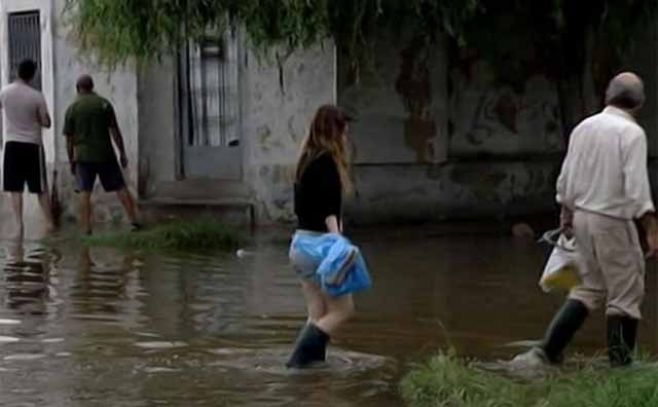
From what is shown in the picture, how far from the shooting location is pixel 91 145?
16453 millimetres

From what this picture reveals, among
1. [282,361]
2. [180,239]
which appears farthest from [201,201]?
[282,361]

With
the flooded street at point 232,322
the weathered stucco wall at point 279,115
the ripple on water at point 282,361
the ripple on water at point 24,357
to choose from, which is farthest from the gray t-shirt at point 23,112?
the ripple on water at point 282,361

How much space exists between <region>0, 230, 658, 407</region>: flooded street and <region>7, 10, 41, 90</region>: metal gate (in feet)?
15.0

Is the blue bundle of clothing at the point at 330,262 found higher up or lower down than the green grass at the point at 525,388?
higher up

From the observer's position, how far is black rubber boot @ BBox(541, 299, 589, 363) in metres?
8.86

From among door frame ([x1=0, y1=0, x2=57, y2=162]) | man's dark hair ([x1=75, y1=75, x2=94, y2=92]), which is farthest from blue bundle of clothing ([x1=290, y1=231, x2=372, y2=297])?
door frame ([x1=0, y1=0, x2=57, y2=162])

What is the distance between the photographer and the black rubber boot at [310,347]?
29.1 feet

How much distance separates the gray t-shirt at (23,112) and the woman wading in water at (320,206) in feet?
27.5

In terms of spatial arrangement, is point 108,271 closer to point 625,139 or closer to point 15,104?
point 15,104

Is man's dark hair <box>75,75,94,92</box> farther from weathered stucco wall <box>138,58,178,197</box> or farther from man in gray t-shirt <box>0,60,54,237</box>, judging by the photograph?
weathered stucco wall <box>138,58,178,197</box>

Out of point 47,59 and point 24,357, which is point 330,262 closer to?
point 24,357

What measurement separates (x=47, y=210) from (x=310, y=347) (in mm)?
9008

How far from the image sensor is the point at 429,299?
11992 mm

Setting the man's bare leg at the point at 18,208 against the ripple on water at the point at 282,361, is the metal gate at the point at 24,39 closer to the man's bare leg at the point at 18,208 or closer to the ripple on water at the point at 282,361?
the man's bare leg at the point at 18,208
